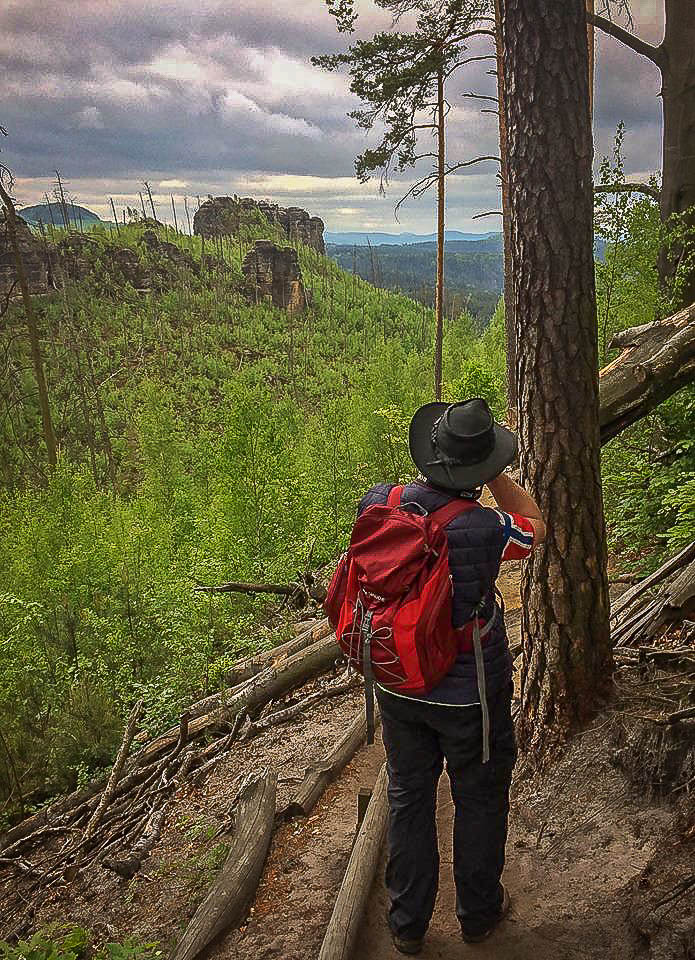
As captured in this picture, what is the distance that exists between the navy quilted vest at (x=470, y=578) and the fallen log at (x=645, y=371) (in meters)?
2.02

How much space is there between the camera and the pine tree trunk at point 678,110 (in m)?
7.60

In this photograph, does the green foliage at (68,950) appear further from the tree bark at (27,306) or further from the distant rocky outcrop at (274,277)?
the distant rocky outcrop at (274,277)

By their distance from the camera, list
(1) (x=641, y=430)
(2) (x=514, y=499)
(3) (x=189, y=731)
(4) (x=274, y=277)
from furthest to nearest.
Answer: (4) (x=274, y=277)
(1) (x=641, y=430)
(3) (x=189, y=731)
(2) (x=514, y=499)

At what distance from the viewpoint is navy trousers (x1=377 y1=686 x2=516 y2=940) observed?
2826 millimetres

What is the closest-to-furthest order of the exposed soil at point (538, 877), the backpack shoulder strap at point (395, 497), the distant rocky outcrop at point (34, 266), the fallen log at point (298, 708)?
the backpack shoulder strap at point (395, 497)
the exposed soil at point (538, 877)
the fallen log at point (298, 708)
the distant rocky outcrop at point (34, 266)

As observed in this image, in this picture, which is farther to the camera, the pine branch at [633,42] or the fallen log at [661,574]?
the pine branch at [633,42]

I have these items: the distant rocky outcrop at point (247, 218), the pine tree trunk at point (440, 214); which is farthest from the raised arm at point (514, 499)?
the distant rocky outcrop at point (247, 218)

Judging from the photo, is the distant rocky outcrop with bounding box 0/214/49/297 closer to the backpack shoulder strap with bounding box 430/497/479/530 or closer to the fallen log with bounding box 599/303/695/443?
the fallen log with bounding box 599/303/695/443

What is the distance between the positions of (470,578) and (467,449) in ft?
1.66

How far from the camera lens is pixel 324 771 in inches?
185

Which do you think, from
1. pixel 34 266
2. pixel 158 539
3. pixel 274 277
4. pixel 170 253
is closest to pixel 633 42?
pixel 158 539

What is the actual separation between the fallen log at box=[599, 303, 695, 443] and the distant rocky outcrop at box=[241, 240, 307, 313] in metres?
88.0

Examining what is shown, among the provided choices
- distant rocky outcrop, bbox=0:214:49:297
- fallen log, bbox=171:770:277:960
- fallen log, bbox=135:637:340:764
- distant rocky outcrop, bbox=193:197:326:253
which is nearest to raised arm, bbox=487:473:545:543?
fallen log, bbox=171:770:277:960

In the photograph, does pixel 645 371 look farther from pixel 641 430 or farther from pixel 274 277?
pixel 274 277
